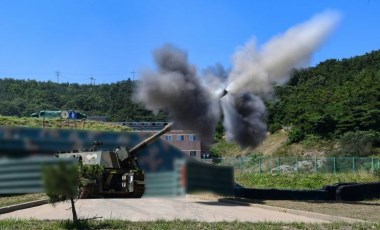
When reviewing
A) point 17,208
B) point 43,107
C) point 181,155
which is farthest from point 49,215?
point 43,107

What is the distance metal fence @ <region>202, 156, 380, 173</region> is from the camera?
41.4 metres

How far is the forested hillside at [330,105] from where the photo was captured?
63.6 metres

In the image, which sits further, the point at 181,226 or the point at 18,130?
the point at 18,130

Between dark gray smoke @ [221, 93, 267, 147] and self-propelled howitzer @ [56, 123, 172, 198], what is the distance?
7.60 ft

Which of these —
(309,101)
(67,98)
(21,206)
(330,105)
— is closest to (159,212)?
(21,206)

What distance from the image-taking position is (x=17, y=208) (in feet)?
56.4

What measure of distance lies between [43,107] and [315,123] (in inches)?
1465

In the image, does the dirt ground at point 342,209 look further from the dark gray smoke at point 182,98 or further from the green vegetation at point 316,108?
the green vegetation at point 316,108

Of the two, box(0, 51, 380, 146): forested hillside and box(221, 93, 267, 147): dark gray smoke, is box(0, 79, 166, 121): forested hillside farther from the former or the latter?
box(221, 93, 267, 147): dark gray smoke

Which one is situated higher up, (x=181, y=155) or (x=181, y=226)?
(x=181, y=155)

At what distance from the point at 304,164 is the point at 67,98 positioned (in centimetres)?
6114

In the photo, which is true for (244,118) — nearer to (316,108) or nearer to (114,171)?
(114,171)

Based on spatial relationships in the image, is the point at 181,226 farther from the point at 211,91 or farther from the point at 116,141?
the point at 116,141

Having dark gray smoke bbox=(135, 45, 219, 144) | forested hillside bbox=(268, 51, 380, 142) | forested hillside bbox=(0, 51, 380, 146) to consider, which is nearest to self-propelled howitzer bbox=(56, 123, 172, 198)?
dark gray smoke bbox=(135, 45, 219, 144)
